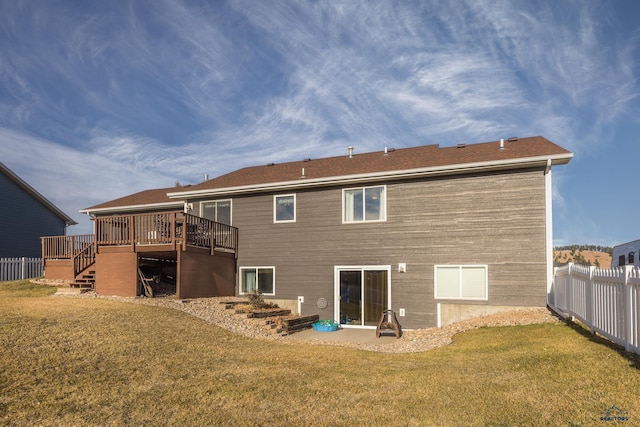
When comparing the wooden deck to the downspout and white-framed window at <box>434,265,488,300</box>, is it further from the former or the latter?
the downspout

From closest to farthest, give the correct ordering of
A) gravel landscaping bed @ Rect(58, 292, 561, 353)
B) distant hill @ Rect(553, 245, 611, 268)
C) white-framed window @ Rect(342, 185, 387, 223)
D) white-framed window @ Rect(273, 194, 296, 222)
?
gravel landscaping bed @ Rect(58, 292, 561, 353)
white-framed window @ Rect(342, 185, 387, 223)
white-framed window @ Rect(273, 194, 296, 222)
distant hill @ Rect(553, 245, 611, 268)

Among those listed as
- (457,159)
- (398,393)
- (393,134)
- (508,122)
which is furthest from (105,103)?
(398,393)

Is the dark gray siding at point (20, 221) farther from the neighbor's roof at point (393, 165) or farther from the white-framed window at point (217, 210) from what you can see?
the white-framed window at point (217, 210)

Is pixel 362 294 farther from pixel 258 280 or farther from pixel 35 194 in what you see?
pixel 35 194

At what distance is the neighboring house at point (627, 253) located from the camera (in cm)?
2176

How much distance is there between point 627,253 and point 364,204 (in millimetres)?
18244

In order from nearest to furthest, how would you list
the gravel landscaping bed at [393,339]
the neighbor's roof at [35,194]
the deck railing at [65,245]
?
the gravel landscaping bed at [393,339] → the deck railing at [65,245] → the neighbor's roof at [35,194]

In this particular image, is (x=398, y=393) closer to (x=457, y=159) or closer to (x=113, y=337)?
A: (x=113, y=337)

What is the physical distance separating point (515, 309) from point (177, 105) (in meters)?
18.2

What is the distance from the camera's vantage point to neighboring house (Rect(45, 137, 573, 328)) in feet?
41.9

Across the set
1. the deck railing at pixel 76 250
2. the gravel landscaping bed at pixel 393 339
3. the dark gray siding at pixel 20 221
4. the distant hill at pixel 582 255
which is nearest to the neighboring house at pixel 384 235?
the gravel landscaping bed at pixel 393 339

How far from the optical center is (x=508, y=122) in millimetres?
18188

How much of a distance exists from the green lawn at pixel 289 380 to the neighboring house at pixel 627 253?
53.0 ft

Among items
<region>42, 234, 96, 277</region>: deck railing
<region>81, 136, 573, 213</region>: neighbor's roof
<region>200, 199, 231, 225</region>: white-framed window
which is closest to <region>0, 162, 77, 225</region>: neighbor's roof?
<region>81, 136, 573, 213</region>: neighbor's roof
